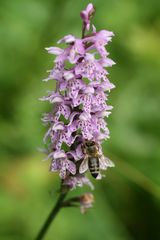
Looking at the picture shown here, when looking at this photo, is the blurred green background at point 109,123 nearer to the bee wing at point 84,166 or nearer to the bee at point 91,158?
the bee at point 91,158

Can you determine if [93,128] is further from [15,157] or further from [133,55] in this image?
[133,55]

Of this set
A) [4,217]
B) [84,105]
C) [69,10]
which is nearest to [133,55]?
[69,10]

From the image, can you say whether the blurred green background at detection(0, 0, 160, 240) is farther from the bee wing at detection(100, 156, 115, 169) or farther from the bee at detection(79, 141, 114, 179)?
the bee at detection(79, 141, 114, 179)

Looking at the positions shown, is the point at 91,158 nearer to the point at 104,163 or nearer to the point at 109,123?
the point at 104,163

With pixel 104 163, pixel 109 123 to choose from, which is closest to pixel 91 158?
pixel 104 163

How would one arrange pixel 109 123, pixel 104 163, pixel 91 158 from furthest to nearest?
pixel 109 123 < pixel 104 163 < pixel 91 158

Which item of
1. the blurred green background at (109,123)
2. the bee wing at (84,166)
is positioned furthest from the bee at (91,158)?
the blurred green background at (109,123)

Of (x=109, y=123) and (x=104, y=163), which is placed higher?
(x=109, y=123)

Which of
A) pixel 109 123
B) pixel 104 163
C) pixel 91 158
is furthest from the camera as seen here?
pixel 109 123
